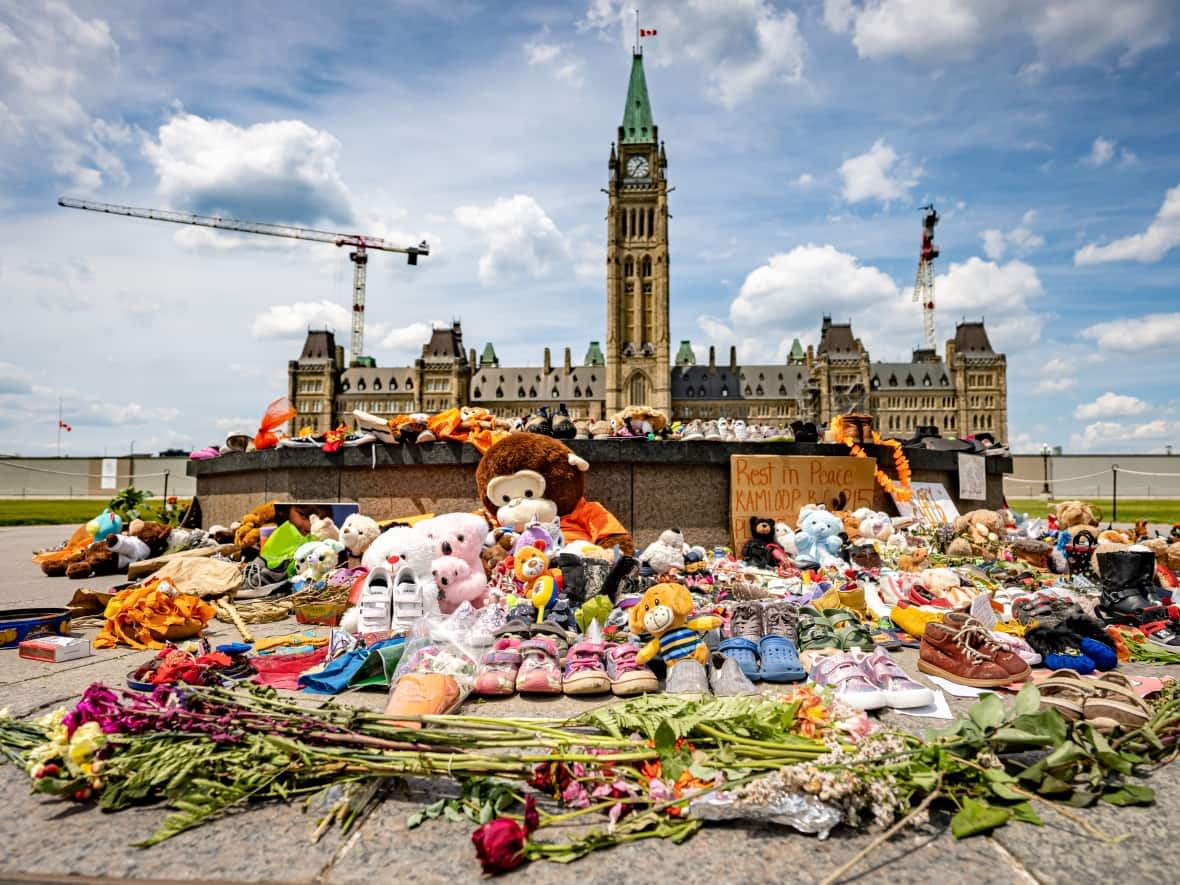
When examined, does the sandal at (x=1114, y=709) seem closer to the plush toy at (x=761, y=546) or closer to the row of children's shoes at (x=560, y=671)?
the row of children's shoes at (x=560, y=671)

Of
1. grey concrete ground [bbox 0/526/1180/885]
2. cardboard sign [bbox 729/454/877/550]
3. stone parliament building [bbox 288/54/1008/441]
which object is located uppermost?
stone parliament building [bbox 288/54/1008/441]

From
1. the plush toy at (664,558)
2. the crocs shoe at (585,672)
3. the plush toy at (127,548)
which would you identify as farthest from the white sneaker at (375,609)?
the plush toy at (127,548)

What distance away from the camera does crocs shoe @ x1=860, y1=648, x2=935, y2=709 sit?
3.26 meters

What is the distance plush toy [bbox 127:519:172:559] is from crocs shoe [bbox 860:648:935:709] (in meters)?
8.73

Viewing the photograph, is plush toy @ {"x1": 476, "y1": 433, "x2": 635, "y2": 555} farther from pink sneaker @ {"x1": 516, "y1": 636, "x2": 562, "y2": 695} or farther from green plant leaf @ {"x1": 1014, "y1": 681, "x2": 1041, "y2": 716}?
green plant leaf @ {"x1": 1014, "y1": 681, "x2": 1041, "y2": 716}

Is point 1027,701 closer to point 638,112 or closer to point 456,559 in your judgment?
point 456,559

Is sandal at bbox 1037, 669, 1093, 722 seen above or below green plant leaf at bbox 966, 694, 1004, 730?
below

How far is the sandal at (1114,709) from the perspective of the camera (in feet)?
8.80

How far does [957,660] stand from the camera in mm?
3762

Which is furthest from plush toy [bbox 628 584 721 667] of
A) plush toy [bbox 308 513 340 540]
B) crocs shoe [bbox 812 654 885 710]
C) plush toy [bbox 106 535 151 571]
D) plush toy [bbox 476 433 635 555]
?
plush toy [bbox 106 535 151 571]

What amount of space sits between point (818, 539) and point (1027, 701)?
502 centimetres

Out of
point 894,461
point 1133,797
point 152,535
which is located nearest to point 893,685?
point 1133,797

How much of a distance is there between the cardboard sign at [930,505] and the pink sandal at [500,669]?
6.88m

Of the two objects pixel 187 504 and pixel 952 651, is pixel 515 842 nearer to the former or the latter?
pixel 952 651
